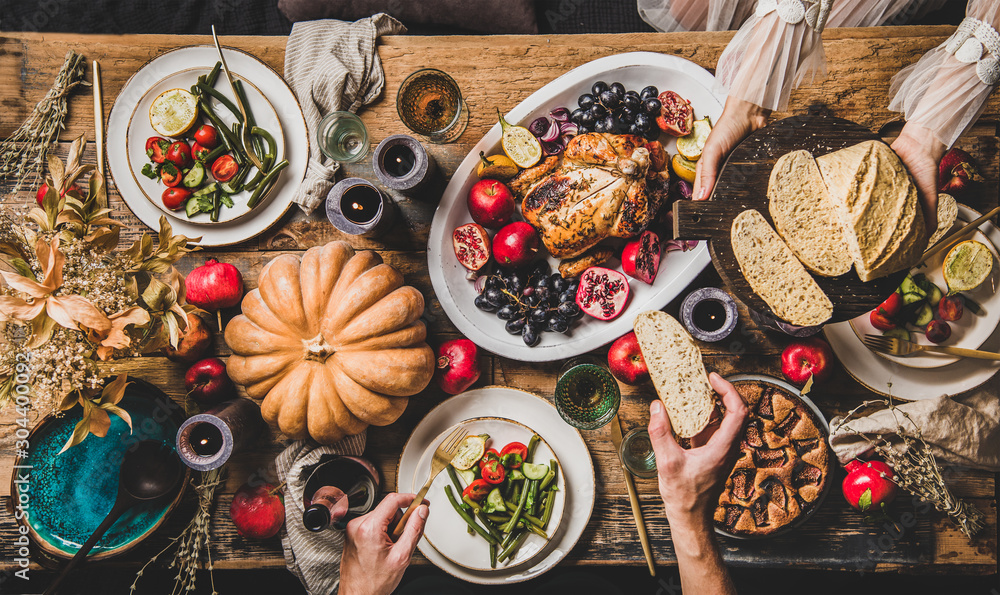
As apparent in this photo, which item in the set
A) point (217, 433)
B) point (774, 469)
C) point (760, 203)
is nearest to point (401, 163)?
point (217, 433)

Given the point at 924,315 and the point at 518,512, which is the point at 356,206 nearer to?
the point at 518,512

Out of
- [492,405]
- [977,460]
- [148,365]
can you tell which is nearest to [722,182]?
[492,405]

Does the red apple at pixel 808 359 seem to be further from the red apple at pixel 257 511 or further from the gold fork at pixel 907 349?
the red apple at pixel 257 511

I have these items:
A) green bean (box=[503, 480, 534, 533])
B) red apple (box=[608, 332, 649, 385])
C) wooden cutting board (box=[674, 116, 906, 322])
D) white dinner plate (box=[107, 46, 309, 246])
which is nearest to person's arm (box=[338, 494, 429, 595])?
green bean (box=[503, 480, 534, 533])

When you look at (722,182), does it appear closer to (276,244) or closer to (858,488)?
(858,488)

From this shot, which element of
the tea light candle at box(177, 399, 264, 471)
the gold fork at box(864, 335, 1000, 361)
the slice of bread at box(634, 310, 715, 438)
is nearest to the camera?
the tea light candle at box(177, 399, 264, 471)

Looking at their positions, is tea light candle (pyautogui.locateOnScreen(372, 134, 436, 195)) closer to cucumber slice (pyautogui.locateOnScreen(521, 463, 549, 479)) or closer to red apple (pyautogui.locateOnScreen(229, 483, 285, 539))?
cucumber slice (pyautogui.locateOnScreen(521, 463, 549, 479))

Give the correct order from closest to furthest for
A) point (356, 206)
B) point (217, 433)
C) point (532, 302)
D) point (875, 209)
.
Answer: point (875, 209) → point (217, 433) → point (356, 206) → point (532, 302)
